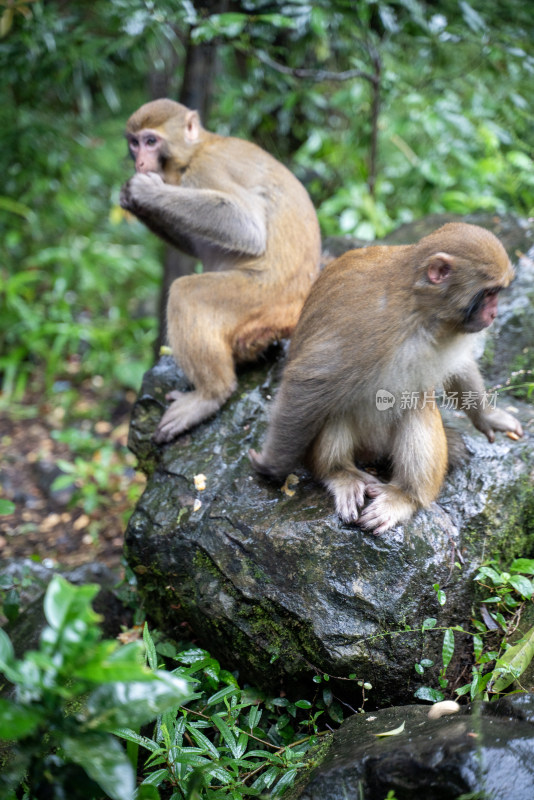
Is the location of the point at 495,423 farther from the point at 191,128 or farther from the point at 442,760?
the point at 191,128

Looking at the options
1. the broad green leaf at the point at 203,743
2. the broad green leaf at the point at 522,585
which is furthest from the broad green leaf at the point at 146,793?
the broad green leaf at the point at 522,585

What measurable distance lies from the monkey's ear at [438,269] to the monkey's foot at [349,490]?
1.15 meters

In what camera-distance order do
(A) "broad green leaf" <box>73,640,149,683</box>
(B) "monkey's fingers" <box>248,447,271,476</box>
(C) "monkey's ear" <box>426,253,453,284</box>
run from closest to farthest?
(A) "broad green leaf" <box>73,640,149,683</box>
(C) "monkey's ear" <box>426,253,453,284</box>
(B) "monkey's fingers" <box>248,447,271,476</box>

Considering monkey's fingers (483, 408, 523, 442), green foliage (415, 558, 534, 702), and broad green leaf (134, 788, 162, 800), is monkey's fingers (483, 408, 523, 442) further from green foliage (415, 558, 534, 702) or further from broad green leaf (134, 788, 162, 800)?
broad green leaf (134, 788, 162, 800)

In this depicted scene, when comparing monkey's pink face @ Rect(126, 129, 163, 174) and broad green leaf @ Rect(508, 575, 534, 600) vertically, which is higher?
monkey's pink face @ Rect(126, 129, 163, 174)

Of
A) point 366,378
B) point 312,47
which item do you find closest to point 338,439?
point 366,378

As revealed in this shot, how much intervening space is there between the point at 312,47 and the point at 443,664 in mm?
7004

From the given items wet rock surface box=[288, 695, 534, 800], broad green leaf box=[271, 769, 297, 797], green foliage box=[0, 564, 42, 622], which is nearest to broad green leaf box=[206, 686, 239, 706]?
broad green leaf box=[271, 769, 297, 797]

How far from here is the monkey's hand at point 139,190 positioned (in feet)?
14.3

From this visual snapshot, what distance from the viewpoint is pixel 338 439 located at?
143 inches

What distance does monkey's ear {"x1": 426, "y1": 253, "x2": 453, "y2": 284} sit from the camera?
3125 mm

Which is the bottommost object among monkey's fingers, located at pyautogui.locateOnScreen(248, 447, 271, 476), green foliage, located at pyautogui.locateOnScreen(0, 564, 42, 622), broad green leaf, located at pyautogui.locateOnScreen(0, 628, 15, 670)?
green foliage, located at pyautogui.locateOnScreen(0, 564, 42, 622)

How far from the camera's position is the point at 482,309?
3170 mm

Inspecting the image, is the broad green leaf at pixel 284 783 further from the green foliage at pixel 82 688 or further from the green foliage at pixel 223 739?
the green foliage at pixel 82 688
